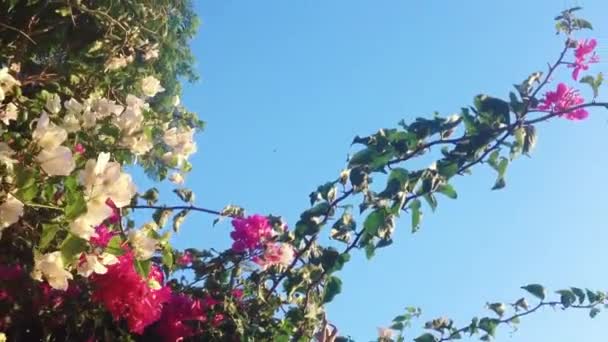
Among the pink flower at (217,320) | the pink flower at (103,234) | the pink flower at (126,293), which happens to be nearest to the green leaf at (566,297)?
the pink flower at (217,320)

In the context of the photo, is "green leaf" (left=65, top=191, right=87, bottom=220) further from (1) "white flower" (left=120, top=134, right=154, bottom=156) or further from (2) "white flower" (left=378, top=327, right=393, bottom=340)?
(2) "white flower" (left=378, top=327, right=393, bottom=340)

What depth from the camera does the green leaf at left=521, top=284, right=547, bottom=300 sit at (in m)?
2.54

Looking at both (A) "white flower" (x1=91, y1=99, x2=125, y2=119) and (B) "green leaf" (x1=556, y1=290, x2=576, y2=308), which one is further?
(B) "green leaf" (x1=556, y1=290, x2=576, y2=308)

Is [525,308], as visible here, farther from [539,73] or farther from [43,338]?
[43,338]

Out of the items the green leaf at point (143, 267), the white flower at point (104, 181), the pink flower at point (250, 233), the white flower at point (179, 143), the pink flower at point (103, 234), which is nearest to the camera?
the white flower at point (104, 181)

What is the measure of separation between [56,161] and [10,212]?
12cm

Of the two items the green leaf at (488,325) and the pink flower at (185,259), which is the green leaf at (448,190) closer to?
the green leaf at (488,325)

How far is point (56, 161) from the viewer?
1333 millimetres

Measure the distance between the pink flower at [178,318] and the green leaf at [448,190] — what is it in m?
0.82

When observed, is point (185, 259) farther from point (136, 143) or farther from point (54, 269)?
point (54, 269)

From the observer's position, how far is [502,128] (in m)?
1.86

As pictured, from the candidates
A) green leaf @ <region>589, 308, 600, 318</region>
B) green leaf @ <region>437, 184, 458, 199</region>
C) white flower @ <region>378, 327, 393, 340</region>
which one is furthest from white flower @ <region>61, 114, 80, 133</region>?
green leaf @ <region>589, 308, 600, 318</region>

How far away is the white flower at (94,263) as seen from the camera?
1.46m

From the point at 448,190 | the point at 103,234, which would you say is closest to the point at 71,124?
the point at 103,234
